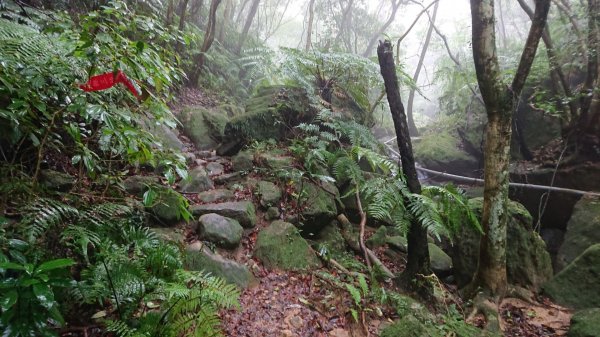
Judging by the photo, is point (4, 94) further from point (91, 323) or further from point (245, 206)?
point (245, 206)

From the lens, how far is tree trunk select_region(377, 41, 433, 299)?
3381 millimetres

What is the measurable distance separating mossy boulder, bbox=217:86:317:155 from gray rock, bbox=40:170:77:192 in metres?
2.81

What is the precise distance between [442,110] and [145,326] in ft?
46.6

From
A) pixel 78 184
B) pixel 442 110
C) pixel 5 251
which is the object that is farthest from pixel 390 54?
pixel 442 110

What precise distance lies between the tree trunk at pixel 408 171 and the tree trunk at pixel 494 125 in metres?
0.78

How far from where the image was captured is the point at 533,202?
6840 mm

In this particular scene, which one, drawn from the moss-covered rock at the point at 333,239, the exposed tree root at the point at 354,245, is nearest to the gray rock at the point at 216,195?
the moss-covered rock at the point at 333,239

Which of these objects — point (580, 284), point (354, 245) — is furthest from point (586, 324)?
point (354, 245)

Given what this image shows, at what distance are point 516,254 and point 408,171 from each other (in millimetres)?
2335

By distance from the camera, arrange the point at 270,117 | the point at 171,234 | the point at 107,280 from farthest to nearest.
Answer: the point at 270,117 → the point at 171,234 → the point at 107,280

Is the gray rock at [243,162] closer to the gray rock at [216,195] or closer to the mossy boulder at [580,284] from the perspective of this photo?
the gray rock at [216,195]

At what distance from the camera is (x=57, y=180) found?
9.53 ft

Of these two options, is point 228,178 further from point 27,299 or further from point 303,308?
point 27,299

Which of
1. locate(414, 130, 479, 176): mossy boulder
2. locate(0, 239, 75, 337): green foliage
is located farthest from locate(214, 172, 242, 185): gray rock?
locate(414, 130, 479, 176): mossy boulder
